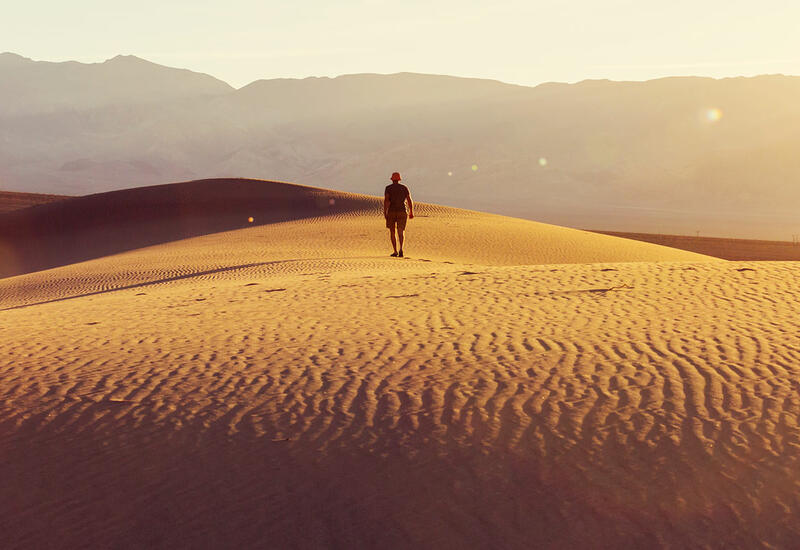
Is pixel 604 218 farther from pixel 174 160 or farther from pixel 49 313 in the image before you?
pixel 174 160

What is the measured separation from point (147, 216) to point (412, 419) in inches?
1070

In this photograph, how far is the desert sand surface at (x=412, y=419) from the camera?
4.18 m

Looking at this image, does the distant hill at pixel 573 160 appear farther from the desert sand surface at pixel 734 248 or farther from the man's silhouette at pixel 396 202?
the man's silhouette at pixel 396 202

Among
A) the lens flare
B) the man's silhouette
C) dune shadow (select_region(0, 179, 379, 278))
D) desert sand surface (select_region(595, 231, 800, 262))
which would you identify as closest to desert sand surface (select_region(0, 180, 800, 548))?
the man's silhouette

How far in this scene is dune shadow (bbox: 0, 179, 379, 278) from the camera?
86.2 ft

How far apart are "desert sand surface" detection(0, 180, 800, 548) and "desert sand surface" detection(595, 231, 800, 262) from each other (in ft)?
70.7

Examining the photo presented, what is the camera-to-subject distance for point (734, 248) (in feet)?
110

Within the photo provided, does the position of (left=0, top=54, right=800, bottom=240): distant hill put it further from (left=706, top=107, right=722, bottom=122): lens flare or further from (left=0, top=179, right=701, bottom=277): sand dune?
(left=0, top=179, right=701, bottom=277): sand dune

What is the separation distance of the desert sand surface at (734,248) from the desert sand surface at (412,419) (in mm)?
21557

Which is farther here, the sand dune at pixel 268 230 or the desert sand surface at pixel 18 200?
the desert sand surface at pixel 18 200

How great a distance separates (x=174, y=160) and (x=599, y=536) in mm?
195249

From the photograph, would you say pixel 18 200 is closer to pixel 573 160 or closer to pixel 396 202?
pixel 396 202

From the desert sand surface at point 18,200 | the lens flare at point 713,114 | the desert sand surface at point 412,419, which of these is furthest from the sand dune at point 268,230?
the lens flare at point 713,114

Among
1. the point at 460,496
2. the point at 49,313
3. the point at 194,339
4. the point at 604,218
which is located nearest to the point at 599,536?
the point at 460,496
